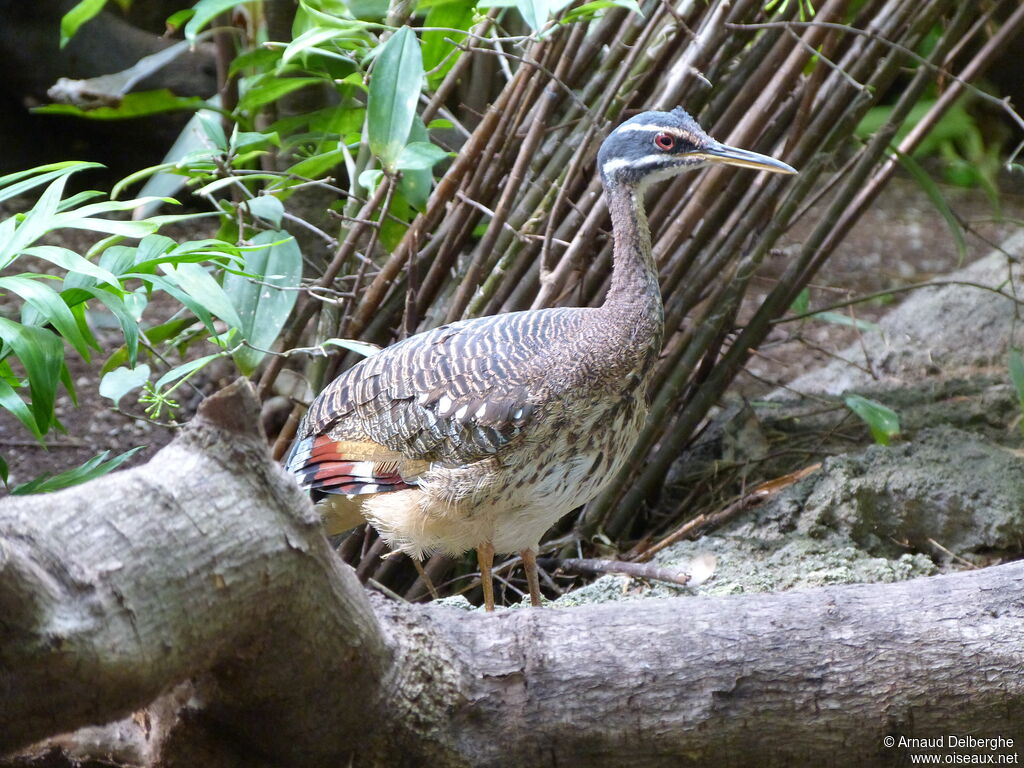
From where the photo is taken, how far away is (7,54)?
5598mm

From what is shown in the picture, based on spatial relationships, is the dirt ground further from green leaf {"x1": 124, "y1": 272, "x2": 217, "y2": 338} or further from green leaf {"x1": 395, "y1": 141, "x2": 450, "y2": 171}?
green leaf {"x1": 395, "y1": 141, "x2": 450, "y2": 171}

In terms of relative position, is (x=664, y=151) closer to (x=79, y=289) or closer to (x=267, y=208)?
(x=267, y=208)

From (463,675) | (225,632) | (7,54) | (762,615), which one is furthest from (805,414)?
(7,54)

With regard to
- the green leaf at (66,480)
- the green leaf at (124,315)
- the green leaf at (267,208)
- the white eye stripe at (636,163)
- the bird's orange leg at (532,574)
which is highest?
the white eye stripe at (636,163)

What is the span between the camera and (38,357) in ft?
6.82

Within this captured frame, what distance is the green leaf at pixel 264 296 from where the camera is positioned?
2684 millimetres

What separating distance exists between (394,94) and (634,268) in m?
0.68

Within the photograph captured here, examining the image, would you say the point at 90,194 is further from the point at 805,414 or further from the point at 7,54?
the point at 7,54

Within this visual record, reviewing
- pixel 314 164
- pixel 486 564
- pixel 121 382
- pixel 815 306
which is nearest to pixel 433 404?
pixel 486 564

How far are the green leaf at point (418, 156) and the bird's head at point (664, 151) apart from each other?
0.46 metres

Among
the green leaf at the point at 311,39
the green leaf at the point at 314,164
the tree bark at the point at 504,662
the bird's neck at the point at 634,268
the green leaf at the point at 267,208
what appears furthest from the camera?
the green leaf at the point at 314,164

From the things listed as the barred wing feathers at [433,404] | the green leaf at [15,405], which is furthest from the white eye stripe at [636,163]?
the green leaf at [15,405]

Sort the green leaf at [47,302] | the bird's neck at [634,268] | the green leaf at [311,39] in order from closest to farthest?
the green leaf at [47,302] → the bird's neck at [634,268] → the green leaf at [311,39]

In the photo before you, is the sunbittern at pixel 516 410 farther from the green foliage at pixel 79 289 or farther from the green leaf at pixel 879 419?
the green leaf at pixel 879 419
